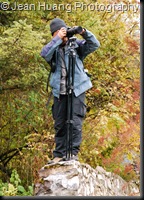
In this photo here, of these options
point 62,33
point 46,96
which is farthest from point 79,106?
point 46,96

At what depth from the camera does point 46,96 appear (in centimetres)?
764

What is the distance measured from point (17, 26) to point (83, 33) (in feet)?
4.15

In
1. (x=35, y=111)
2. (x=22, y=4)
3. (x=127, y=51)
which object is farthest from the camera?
(x=127, y=51)

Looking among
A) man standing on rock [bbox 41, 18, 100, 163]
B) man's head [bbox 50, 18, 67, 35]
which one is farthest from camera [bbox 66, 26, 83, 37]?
man's head [bbox 50, 18, 67, 35]

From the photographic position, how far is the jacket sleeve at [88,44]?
15.6 feet

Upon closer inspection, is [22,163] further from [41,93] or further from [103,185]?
[103,185]

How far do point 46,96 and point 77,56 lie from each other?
281 centimetres

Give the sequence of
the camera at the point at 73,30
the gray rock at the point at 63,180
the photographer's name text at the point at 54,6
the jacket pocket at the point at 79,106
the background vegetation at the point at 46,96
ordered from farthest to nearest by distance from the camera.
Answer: the photographer's name text at the point at 54,6, the background vegetation at the point at 46,96, the jacket pocket at the point at 79,106, the camera at the point at 73,30, the gray rock at the point at 63,180

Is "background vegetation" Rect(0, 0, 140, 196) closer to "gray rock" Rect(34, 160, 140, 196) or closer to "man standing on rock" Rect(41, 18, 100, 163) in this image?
"man standing on rock" Rect(41, 18, 100, 163)

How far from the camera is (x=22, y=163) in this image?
8.30 meters

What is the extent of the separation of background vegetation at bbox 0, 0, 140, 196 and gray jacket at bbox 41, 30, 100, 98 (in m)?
1.03

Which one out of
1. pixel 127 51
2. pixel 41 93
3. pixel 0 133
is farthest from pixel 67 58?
pixel 127 51

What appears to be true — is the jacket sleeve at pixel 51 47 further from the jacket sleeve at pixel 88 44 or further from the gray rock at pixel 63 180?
the gray rock at pixel 63 180

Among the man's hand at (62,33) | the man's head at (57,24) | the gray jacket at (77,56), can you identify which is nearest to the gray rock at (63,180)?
the gray jacket at (77,56)
